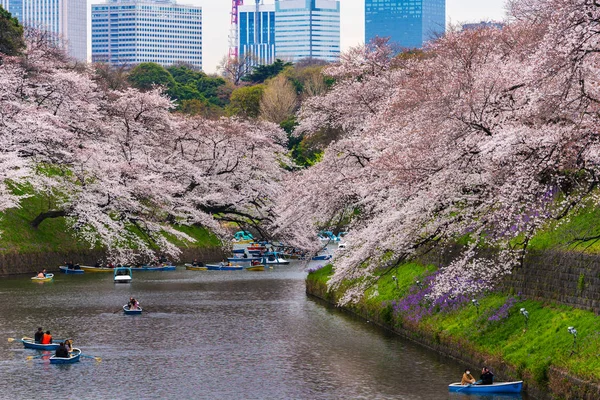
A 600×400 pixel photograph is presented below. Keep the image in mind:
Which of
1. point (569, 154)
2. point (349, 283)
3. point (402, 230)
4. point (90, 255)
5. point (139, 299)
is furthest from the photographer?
point (90, 255)

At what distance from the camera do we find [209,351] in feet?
120

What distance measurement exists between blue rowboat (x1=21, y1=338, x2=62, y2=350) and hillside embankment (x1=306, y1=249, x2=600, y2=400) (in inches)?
565

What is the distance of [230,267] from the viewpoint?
75.6 meters

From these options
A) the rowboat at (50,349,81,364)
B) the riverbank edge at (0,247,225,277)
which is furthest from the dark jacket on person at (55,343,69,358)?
the riverbank edge at (0,247,225,277)

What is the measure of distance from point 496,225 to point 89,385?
50.0 ft

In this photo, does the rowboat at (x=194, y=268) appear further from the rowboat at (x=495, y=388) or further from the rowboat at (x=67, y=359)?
the rowboat at (x=495, y=388)

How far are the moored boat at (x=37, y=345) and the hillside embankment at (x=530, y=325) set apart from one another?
14351 millimetres

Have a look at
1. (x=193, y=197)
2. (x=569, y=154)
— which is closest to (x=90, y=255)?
(x=193, y=197)

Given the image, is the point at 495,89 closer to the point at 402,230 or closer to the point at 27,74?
the point at 402,230

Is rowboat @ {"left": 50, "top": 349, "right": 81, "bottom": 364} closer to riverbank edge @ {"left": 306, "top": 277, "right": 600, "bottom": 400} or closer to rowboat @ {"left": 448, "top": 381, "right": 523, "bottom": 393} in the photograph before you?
riverbank edge @ {"left": 306, "top": 277, "right": 600, "bottom": 400}

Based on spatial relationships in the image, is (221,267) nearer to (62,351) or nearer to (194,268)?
(194,268)

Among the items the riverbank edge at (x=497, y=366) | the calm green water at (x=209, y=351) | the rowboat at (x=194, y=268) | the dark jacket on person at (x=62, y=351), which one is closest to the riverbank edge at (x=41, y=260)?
the rowboat at (x=194, y=268)

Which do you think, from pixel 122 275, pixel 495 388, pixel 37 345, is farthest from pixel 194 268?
pixel 495 388

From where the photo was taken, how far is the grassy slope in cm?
6600
